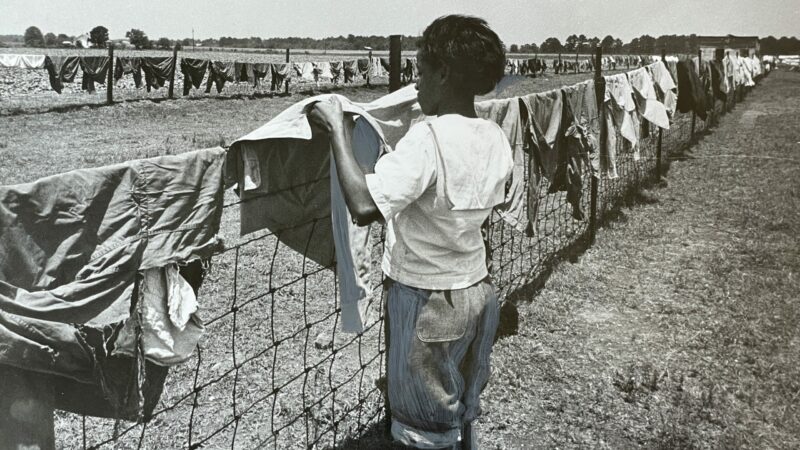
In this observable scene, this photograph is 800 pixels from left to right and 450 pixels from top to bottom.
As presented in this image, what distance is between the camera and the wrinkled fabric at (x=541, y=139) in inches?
194

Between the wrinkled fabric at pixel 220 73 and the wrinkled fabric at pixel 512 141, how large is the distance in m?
17.7

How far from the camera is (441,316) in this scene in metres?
2.19

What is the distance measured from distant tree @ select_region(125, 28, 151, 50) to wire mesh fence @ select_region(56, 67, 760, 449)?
67569 mm

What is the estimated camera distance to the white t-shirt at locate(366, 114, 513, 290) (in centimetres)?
192

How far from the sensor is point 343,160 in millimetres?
1979

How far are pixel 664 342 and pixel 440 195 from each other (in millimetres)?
3192

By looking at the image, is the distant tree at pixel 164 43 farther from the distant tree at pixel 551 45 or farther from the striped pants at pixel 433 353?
the striped pants at pixel 433 353

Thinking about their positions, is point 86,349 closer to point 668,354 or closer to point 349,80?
point 668,354

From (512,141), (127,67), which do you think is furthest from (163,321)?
(127,67)

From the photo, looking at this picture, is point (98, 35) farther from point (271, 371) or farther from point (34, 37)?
point (271, 371)

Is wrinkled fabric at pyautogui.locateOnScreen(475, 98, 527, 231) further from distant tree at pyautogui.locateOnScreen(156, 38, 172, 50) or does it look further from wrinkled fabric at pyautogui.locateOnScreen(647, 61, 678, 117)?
distant tree at pyautogui.locateOnScreen(156, 38, 172, 50)

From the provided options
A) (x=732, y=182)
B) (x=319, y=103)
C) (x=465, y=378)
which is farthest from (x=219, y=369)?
(x=732, y=182)

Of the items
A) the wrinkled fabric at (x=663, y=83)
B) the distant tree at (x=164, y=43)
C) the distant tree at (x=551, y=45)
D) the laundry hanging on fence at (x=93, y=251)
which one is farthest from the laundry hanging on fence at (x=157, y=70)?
the distant tree at (x=551, y=45)

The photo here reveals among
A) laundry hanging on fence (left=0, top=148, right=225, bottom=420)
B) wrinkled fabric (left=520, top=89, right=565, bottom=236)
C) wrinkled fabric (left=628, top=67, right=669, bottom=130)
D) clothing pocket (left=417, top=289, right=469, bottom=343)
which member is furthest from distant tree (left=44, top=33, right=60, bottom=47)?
clothing pocket (left=417, top=289, right=469, bottom=343)
